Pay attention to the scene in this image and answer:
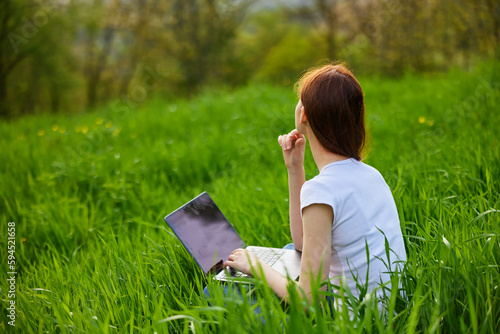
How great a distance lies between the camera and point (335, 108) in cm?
160

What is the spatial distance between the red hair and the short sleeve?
0.22 m

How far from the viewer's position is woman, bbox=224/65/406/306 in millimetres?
1498

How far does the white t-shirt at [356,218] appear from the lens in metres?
1.52

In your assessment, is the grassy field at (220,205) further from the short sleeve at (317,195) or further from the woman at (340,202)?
the short sleeve at (317,195)

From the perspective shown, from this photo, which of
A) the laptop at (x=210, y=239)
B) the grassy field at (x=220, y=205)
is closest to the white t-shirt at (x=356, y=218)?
the grassy field at (x=220, y=205)

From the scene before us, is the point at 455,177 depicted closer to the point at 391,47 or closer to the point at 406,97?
the point at 406,97

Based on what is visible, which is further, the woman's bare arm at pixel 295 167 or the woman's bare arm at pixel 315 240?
the woman's bare arm at pixel 295 167

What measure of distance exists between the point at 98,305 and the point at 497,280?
172 centimetres

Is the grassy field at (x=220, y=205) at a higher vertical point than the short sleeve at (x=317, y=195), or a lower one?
lower

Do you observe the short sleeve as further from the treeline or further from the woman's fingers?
the treeline

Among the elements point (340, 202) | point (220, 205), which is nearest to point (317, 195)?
point (340, 202)

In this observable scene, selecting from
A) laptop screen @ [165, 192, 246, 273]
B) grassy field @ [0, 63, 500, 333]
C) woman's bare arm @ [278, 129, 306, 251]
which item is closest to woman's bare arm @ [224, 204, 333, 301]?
grassy field @ [0, 63, 500, 333]

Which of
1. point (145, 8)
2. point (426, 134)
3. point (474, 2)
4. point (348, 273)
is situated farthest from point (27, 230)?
point (145, 8)

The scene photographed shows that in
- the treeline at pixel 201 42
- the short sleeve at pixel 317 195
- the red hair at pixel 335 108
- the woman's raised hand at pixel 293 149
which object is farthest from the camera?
the treeline at pixel 201 42
